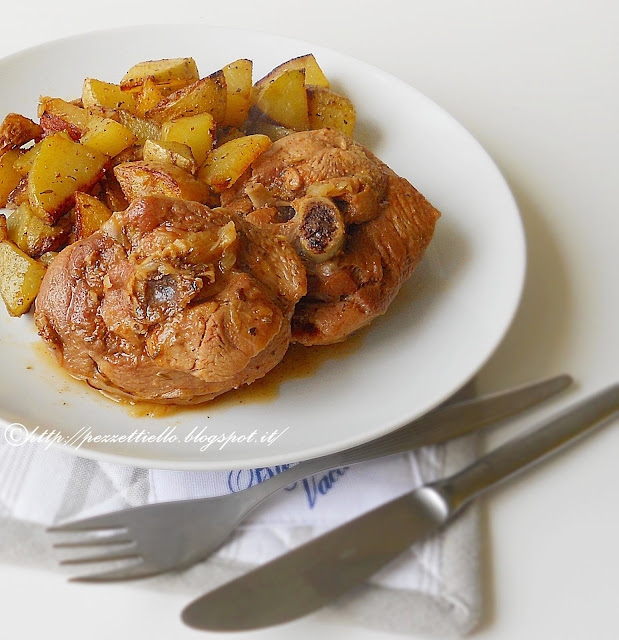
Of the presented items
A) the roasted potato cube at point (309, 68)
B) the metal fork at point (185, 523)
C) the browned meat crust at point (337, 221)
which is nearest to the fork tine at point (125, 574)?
the metal fork at point (185, 523)

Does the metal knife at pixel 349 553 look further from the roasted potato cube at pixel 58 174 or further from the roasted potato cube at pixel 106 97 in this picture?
the roasted potato cube at pixel 106 97

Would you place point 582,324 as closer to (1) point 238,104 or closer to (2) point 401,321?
(2) point 401,321

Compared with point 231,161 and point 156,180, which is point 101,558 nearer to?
point 156,180

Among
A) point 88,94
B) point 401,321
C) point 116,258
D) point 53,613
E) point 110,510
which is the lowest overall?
point 53,613

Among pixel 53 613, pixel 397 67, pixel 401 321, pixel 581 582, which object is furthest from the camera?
pixel 397 67

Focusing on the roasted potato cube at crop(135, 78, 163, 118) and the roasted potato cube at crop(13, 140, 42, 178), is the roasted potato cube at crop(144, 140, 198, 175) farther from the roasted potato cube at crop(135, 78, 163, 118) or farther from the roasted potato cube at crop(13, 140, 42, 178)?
the roasted potato cube at crop(13, 140, 42, 178)

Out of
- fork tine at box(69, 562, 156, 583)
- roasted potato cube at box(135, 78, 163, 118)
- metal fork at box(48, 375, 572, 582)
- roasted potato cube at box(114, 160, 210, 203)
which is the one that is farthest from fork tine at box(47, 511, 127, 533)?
roasted potato cube at box(135, 78, 163, 118)

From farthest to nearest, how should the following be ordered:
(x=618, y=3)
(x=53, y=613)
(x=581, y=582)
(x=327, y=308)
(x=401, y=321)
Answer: (x=618, y=3) < (x=401, y=321) < (x=327, y=308) < (x=581, y=582) < (x=53, y=613)

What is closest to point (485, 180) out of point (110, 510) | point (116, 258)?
point (116, 258)
